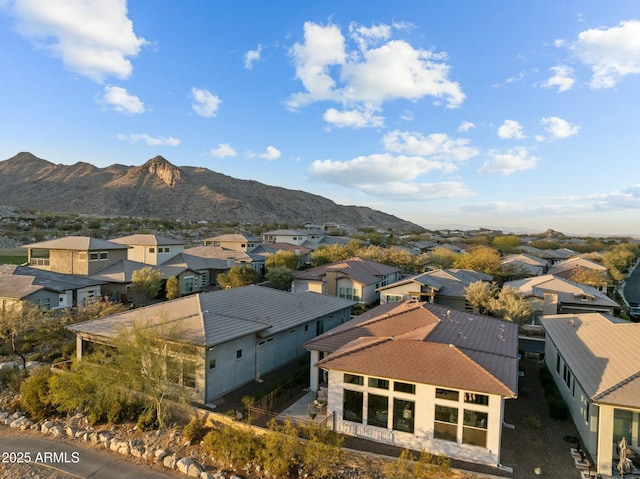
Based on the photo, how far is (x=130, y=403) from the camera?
1612 cm

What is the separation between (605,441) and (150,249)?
130 feet

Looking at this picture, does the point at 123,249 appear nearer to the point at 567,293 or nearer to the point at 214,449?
the point at 214,449

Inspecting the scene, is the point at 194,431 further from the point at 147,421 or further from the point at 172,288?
the point at 172,288

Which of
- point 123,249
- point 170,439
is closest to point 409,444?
point 170,439

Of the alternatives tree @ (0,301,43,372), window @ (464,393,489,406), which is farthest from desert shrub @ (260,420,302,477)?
tree @ (0,301,43,372)

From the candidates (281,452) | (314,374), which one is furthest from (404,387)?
(314,374)

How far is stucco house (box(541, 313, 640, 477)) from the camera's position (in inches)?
464

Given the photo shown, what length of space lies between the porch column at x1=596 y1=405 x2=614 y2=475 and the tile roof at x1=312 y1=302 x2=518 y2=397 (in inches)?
96.5

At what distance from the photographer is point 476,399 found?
1245cm

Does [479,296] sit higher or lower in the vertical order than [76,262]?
lower

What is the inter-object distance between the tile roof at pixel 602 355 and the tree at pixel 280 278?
22.8 m

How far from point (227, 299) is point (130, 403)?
6909 mm

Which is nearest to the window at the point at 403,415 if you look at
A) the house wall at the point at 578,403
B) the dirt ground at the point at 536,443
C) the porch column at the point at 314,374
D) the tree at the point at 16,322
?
the dirt ground at the point at 536,443

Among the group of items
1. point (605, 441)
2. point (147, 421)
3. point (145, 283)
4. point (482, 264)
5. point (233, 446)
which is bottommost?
point (147, 421)
